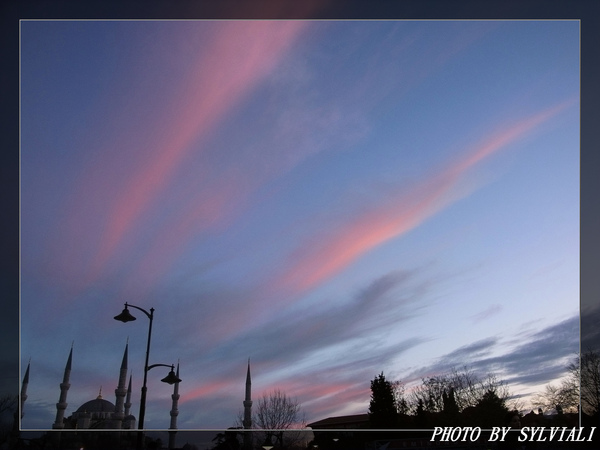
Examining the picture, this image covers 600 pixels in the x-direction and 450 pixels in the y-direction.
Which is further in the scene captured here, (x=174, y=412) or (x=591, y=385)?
(x=174, y=412)

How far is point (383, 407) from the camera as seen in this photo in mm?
29109

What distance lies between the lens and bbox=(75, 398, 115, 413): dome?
3762 cm

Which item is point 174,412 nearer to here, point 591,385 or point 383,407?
point 591,385

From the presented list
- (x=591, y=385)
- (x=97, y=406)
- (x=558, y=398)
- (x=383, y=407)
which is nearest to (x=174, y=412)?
(x=591, y=385)

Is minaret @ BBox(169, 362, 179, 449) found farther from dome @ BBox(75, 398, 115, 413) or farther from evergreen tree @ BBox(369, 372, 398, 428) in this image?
dome @ BBox(75, 398, 115, 413)

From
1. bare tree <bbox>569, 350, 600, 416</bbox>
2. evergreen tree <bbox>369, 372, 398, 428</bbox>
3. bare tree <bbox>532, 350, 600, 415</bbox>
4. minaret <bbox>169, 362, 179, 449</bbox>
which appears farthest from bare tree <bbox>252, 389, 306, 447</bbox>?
bare tree <bbox>569, 350, 600, 416</bbox>

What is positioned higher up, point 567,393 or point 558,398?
point 567,393

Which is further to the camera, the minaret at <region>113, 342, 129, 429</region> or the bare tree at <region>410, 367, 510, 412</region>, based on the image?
the minaret at <region>113, 342, 129, 429</region>

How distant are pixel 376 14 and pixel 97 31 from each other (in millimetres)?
4866

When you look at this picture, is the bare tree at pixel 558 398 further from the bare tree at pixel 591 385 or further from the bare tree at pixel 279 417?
the bare tree at pixel 279 417

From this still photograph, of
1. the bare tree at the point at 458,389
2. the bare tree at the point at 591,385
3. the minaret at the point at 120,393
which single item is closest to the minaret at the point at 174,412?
the minaret at the point at 120,393

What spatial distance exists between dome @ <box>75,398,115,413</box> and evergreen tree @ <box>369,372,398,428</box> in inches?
737

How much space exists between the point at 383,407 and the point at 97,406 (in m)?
19.8

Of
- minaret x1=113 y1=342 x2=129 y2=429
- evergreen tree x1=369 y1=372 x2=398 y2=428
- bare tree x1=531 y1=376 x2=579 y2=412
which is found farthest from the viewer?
minaret x1=113 y1=342 x2=129 y2=429
